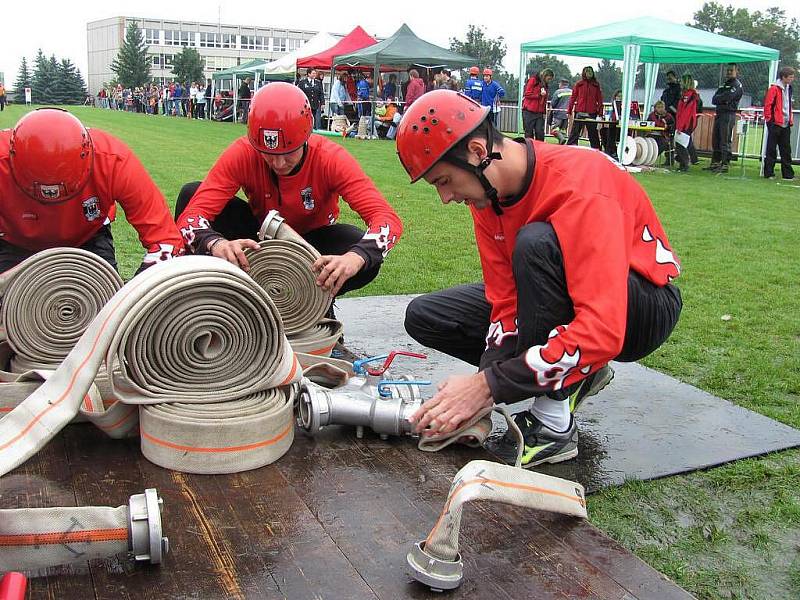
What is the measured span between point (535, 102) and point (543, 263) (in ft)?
61.8

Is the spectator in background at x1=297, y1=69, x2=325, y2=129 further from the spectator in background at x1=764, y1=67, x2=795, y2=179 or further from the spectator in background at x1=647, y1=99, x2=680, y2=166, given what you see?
the spectator in background at x1=764, y1=67, x2=795, y2=179

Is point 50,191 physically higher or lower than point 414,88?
lower

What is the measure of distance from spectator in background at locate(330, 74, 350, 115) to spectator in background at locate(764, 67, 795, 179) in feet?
46.0

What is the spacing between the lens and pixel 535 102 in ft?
68.5

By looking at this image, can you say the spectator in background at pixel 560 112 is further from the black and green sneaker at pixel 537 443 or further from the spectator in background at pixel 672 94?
the black and green sneaker at pixel 537 443

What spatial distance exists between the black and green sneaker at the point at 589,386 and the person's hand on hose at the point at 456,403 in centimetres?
67

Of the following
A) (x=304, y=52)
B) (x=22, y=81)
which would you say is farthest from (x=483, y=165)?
(x=22, y=81)

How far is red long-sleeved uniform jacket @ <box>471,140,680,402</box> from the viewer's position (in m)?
2.70

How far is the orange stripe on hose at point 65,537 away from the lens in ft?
7.07

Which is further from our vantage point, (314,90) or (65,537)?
(314,90)

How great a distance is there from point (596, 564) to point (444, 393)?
0.77m

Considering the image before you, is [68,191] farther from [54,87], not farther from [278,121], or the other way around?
[54,87]

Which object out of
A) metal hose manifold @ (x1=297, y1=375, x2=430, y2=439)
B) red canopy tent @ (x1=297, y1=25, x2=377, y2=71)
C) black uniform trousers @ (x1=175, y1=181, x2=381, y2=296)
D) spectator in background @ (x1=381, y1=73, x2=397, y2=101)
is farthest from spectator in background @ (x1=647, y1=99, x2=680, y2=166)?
metal hose manifold @ (x1=297, y1=375, x2=430, y2=439)

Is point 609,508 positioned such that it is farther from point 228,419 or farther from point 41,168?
point 41,168
